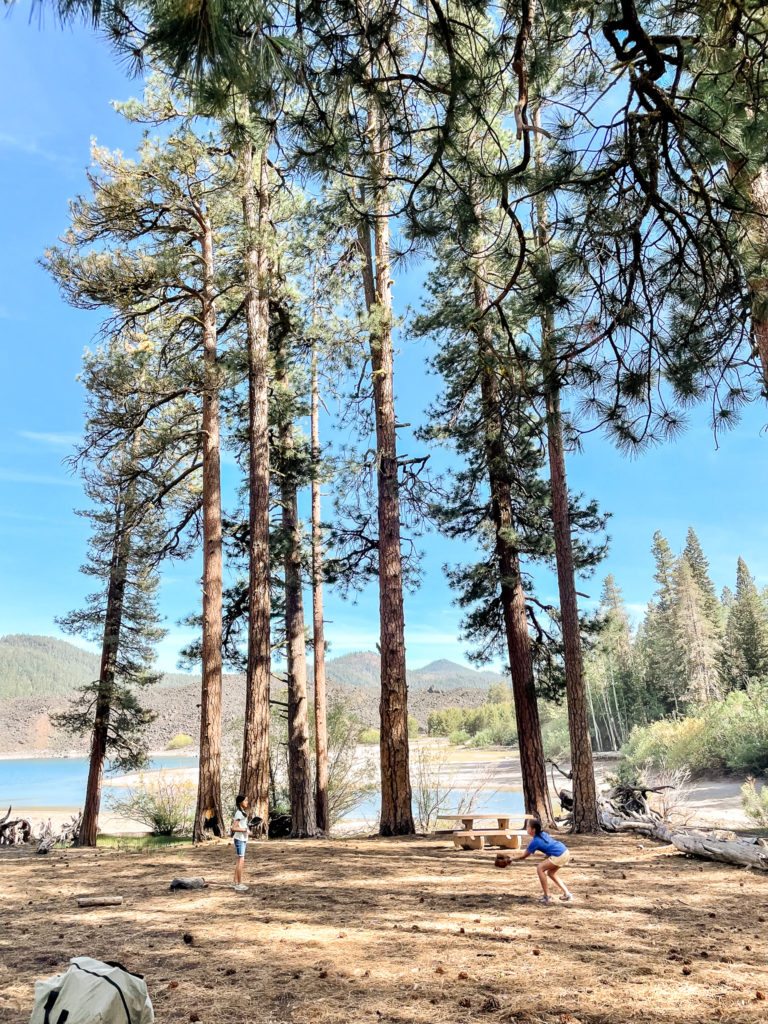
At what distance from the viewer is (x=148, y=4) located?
286 centimetres

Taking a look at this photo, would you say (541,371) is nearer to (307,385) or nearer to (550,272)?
(550,272)

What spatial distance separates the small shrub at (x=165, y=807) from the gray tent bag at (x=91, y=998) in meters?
15.8

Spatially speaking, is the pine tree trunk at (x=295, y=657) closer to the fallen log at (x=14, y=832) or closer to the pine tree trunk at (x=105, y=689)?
the pine tree trunk at (x=105, y=689)

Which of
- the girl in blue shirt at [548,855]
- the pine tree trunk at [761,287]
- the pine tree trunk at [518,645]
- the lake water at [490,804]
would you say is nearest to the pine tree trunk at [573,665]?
the pine tree trunk at [518,645]

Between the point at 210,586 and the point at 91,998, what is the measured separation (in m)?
9.17

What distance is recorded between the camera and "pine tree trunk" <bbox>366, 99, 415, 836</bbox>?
10.1m

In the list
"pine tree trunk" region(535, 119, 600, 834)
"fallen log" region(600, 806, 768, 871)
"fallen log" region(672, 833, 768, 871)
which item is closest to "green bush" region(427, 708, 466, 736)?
"pine tree trunk" region(535, 119, 600, 834)

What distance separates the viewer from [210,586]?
37.1 ft

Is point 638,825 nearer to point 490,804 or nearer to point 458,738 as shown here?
point 490,804

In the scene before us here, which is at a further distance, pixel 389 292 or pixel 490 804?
pixel 490 804

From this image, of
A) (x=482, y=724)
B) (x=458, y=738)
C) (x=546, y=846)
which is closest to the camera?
(x=546, y=846)

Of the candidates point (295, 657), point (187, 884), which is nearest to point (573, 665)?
point (295, 657)

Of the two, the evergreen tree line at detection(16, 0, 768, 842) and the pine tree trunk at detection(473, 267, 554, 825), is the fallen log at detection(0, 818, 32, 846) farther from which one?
the pine tree trunk at detection(473, 267, 554, 825)

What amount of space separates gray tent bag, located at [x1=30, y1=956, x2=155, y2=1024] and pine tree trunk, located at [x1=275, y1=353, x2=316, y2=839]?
11.0 metres
